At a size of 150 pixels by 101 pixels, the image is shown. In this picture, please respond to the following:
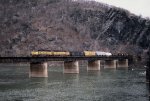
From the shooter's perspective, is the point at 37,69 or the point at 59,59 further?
the point at 59,59

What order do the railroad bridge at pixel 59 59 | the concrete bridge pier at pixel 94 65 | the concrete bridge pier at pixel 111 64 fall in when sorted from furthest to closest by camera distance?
the concrete bridge pier at pixel 111 64 → the concrete bridge pier at pixel 94 65 → the railroad bridge at pixel 59 59

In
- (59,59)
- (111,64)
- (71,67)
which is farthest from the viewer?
(111,64)

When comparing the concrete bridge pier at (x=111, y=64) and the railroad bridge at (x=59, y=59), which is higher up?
the railroad bridge at (x=59, y=59)

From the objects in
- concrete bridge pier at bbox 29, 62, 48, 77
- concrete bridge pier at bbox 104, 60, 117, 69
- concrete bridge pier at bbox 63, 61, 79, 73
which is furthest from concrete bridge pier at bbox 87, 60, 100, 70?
concrete bridge pier at bbox 29, 62, 48, 77

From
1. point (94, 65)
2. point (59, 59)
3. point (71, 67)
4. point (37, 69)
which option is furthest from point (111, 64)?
point (37, 69)

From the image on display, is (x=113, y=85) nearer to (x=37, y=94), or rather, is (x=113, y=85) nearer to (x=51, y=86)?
(x=51, y=86)

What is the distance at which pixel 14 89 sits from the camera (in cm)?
9050

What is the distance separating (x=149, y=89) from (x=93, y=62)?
89.3 m

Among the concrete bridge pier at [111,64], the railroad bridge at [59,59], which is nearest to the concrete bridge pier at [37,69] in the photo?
the railroad bridge at [59,59]

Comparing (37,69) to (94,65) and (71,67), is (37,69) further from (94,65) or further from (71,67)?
(94,65)

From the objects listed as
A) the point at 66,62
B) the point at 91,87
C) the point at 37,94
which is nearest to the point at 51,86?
the point at 91,87

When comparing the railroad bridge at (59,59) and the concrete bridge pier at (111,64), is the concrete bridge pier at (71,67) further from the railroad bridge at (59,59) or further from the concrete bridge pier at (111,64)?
the concrete bridge pier at (111,64)

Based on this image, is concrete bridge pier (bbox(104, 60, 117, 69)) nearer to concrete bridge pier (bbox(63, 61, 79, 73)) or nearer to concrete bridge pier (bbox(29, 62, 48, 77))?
concrete bridge pier (bbox(63, 61, 79, 73))

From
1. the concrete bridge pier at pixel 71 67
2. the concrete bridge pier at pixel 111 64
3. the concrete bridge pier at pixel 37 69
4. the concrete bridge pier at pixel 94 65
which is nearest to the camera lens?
the concrete bridge pier at pixel 37 69
